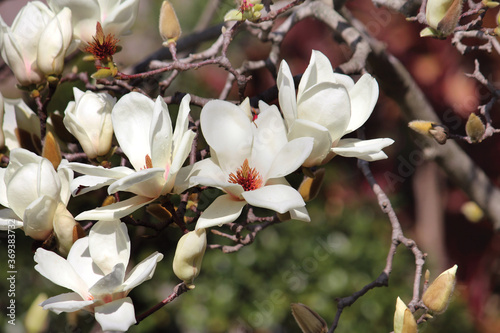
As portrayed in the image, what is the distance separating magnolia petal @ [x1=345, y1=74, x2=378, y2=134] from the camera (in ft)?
2.20

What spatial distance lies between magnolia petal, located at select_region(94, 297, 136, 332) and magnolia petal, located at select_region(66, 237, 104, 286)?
0.05 metres

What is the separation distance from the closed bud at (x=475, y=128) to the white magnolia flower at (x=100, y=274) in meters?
0.52

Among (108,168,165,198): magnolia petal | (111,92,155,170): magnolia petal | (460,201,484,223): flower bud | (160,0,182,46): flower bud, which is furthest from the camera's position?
(460,201,484,223): flower bud

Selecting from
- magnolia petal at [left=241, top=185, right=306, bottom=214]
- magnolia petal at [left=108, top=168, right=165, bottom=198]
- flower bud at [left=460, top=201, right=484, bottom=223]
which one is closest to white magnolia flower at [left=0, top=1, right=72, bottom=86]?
magnolia petal at [left=108, top=168, right=165, bottom=198]

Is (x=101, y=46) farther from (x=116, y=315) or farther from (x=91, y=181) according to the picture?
(x=116, y=315)

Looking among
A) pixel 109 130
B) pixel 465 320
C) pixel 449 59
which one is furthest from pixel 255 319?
pixel 449 59

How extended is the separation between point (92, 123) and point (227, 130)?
0.21 meters

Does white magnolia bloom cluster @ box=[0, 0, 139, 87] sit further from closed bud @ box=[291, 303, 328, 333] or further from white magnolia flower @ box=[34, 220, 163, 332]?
closed bud @ box=[291, 303, 328, 333]

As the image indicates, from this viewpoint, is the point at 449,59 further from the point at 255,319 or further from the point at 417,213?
the point at 255,319

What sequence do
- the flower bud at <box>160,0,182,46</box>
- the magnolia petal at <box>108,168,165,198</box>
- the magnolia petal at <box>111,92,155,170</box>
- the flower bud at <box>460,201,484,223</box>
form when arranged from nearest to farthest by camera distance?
1. the magnolia petal at <box>108,168,165,198</box>
2. the magnolia petal at <box>111,92,155,170</box>
3. the flower bud at <box>160,0,182,46</box>
4. the flower bud at <box>460,201,484,223</box>

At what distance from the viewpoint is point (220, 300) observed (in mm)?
1778

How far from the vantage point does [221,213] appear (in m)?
0.60

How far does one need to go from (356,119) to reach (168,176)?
0.26 metres

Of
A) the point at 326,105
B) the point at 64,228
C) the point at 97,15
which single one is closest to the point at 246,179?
the point at 326,105
